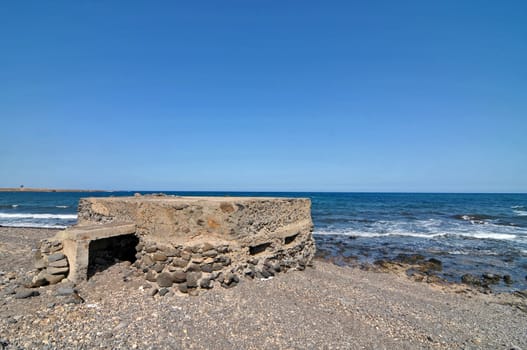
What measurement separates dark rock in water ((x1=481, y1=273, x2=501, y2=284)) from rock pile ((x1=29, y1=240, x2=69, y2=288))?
13356mm

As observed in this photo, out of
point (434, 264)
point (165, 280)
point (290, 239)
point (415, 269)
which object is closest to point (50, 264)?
point (165, 280)

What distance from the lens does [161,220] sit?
7070 mm

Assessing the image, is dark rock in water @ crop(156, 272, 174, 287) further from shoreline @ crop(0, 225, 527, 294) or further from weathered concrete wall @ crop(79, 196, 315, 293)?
shoreline @ crop(0, 225, 527, 294)

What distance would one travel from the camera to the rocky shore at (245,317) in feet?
14.8

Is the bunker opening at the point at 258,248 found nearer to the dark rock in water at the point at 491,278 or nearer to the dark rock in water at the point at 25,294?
the dark rock in water at the point at 25,294

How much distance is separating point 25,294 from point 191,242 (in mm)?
3243

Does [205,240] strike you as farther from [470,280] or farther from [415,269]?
[470,280]

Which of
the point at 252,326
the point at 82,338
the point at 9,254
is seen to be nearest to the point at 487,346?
the point at 252,326

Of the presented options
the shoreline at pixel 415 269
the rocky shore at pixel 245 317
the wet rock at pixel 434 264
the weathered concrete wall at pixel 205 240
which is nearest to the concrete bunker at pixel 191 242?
the weathered concrete wall at pixel 205 240

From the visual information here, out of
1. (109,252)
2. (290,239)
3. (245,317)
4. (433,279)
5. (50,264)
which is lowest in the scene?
(433,279)

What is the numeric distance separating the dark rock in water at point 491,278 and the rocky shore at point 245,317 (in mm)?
2825

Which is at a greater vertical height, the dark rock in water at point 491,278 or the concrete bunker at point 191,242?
the concrete bunker at point 191,242

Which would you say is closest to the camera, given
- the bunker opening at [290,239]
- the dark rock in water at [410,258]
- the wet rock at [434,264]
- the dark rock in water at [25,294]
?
the dark rock in water at [25,294]

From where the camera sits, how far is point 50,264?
648 cm
